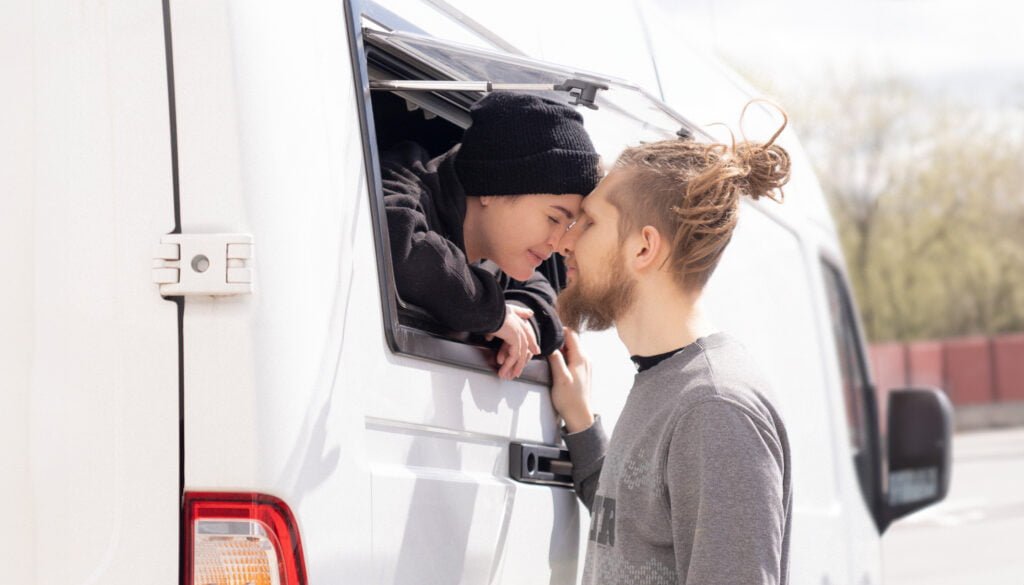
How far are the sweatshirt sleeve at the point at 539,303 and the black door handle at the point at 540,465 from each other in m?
0.23

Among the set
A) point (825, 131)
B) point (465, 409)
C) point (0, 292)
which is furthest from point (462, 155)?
point (825, 131)

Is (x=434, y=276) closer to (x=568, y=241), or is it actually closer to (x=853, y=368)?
(x=568, y=241)

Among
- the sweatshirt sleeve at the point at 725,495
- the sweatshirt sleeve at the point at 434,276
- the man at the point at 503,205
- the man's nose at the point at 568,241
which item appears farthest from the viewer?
the man's nose at the point at 568,241

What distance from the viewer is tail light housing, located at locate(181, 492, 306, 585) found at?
62.5 inches

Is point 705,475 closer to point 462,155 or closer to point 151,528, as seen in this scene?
point 151,528

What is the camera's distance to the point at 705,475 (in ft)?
6.04

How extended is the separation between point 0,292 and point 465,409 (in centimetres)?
80

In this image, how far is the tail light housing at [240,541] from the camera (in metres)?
1.59

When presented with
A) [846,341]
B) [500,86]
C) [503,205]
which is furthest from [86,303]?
[846,341]

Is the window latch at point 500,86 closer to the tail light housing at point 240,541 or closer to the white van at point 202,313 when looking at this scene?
the white van at point 202,313

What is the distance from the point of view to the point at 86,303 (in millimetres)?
1627

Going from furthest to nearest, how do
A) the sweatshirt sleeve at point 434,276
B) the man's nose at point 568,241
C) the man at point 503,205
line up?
the man's nose at point 568,241, the man at point 503,205, the sweatshirt sleeve at point 434,276

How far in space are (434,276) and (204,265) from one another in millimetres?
586

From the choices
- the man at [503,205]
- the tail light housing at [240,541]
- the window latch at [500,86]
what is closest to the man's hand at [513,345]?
the man at [503,205]
